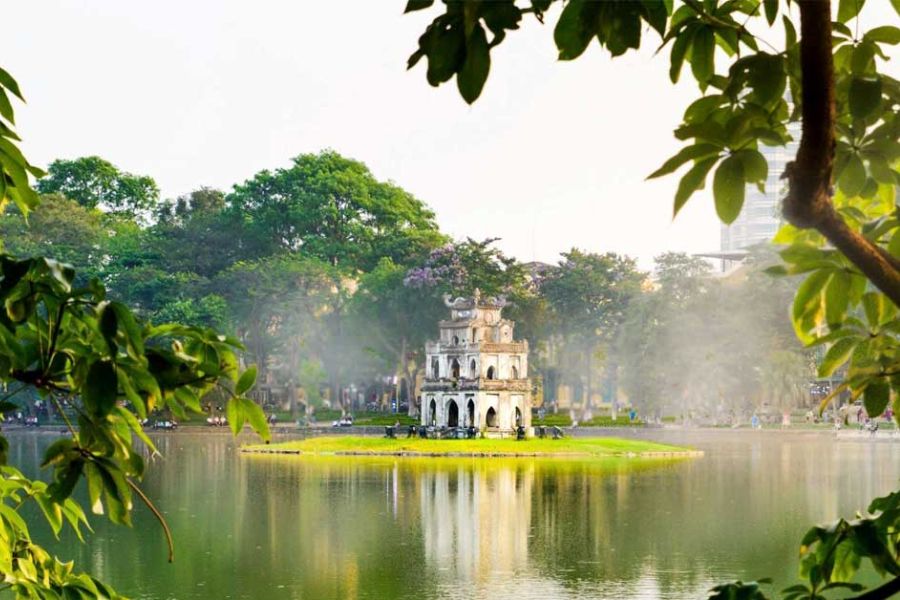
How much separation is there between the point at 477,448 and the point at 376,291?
18.0m

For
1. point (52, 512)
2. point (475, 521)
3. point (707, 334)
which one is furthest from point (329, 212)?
point (52, 512)

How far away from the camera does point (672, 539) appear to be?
23.3 m

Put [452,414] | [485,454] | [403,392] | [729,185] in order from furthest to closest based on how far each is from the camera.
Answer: [403,392] < [452,414] < [485,454] < [729,185]

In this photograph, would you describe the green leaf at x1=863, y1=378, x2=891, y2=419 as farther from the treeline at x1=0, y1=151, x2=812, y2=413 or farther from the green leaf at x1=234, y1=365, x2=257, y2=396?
the treeline at x1=0, y1=151, x2=812, y2=413

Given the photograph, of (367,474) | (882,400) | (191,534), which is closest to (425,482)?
(367,474)

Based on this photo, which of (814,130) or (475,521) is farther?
(475,521)

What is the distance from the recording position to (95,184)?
73.1 meters

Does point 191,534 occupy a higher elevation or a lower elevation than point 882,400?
lower

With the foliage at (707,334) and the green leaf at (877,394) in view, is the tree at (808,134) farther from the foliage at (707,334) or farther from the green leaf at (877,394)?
the foliage at (707,334)

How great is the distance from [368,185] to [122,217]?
1370cm

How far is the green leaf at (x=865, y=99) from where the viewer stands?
1948mm

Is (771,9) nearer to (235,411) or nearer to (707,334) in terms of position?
(235,411)

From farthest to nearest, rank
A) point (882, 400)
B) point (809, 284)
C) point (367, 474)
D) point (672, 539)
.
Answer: point (367, 474) < point (672, 539) < point (882, 400) < point (809, 284)

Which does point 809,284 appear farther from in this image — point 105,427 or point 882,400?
point 105,427
